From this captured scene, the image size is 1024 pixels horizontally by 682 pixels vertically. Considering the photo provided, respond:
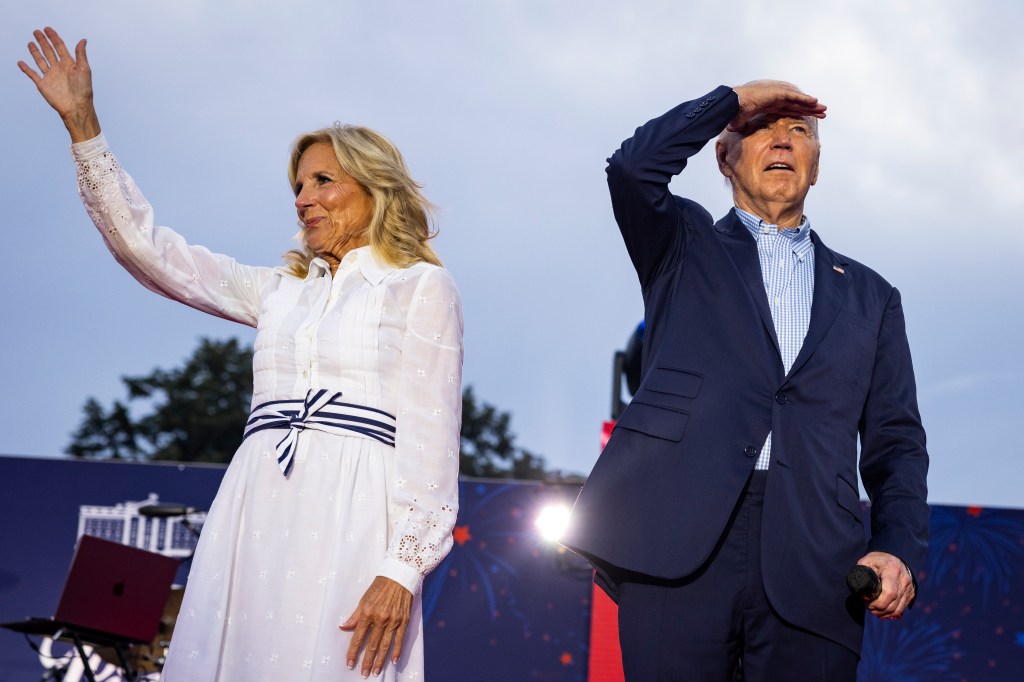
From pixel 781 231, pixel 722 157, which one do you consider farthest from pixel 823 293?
pixel 722 157

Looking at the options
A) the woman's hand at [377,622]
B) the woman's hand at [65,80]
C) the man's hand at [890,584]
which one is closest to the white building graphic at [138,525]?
the woman's hand at [65,80]

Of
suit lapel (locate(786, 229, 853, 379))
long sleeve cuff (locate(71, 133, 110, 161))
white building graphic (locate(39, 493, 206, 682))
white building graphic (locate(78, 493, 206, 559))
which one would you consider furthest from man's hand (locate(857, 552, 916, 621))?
white building graphic (locate(78, 493, 206, 559))

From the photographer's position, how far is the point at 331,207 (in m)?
2.65

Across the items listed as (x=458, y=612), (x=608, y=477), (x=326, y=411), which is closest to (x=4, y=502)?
(x=458, y=612)

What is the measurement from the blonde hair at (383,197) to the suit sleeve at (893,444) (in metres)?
0.95

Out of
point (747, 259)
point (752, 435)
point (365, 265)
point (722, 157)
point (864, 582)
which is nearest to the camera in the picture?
point (864, 582)

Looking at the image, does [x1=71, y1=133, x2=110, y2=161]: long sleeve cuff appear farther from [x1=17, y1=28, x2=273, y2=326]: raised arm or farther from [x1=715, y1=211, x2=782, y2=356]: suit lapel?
[x1=715, y1=211, x2=782, y2=356]: suit lapel

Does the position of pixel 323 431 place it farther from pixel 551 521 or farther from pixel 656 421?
pixel 551 521

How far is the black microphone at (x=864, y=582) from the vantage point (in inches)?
82.5

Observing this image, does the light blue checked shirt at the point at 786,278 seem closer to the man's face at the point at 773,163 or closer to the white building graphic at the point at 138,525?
the man's face at the point at 773,163

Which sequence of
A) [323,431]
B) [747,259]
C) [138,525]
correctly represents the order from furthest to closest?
[138,525], [747,259], [323,431]

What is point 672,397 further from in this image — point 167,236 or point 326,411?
point 167,236

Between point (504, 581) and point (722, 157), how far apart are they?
2.75 meters

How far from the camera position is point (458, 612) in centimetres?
499
